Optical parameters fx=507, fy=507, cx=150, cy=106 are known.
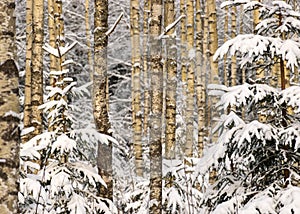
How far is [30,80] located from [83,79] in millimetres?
10330

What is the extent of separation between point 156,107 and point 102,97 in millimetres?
739

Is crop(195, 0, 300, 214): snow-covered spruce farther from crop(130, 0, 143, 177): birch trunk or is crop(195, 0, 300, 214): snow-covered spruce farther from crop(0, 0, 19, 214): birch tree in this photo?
crop(130, 0, 143, 177): birch trunk

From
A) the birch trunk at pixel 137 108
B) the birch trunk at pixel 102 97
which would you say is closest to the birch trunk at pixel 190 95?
the birch trunk at pixel 137 108

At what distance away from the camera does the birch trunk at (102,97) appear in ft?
16.6

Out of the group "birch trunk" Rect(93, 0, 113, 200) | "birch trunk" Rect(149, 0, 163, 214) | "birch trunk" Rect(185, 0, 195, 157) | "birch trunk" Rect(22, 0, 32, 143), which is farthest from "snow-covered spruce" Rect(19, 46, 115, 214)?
"birch trunk" Rect(185, 0, 195, 157)

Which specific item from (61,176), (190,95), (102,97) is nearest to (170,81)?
(102,97)

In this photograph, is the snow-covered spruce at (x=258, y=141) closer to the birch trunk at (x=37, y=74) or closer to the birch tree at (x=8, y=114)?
the birch tree at (x=8, y=114)

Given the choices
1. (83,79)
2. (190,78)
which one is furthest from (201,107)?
(83,79)

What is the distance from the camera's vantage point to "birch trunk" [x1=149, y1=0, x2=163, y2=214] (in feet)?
17.8

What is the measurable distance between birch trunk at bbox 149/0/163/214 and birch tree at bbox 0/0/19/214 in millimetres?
3086

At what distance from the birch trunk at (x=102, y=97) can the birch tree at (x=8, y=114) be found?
8.37 feet

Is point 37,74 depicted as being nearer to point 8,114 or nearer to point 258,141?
point 258,141

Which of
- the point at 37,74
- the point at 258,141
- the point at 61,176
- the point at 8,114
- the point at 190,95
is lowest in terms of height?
the point at 61,176

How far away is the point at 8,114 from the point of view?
2463mm
